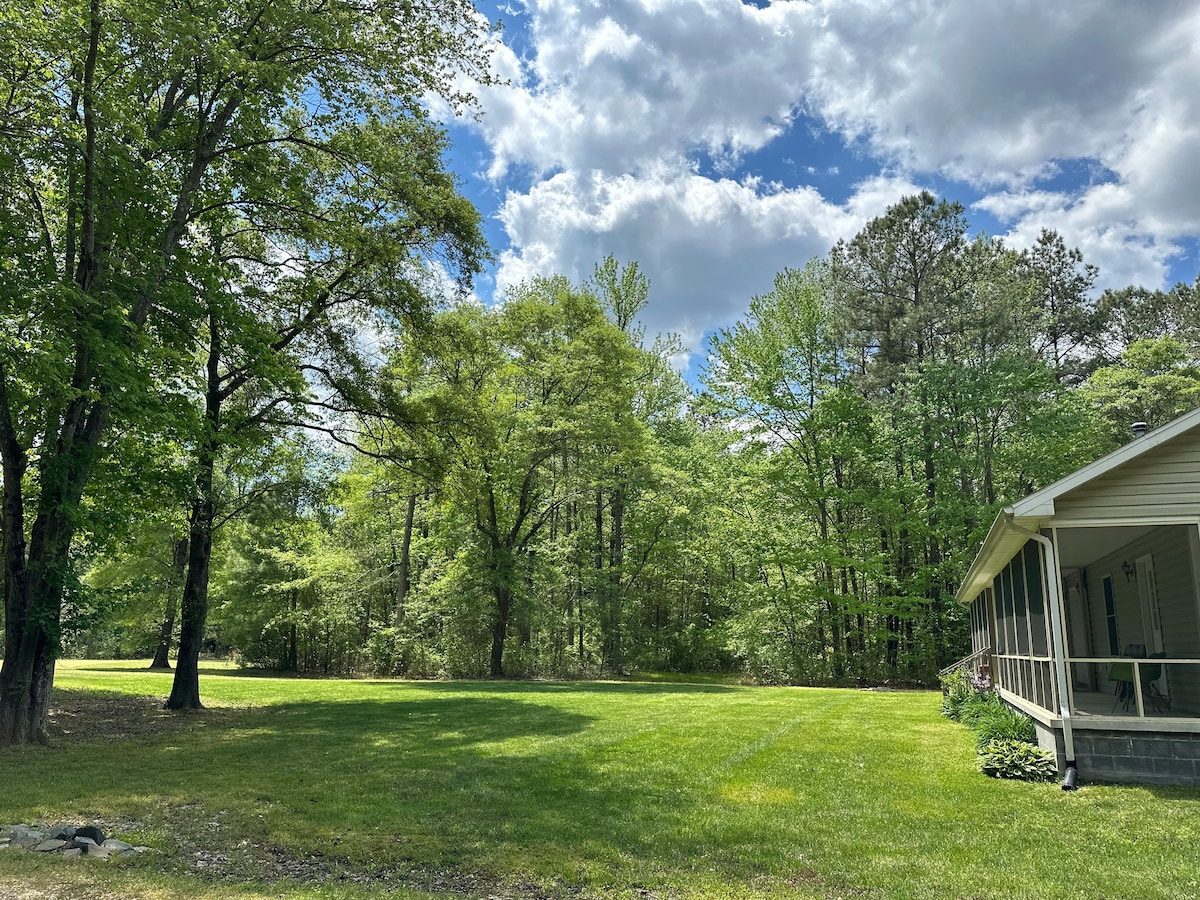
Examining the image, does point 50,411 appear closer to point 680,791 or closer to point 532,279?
point 680,791

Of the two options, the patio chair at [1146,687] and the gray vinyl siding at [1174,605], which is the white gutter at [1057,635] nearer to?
the patio chair at [1146,687]

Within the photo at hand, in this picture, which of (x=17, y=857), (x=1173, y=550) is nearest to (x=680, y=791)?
(x=17, y=857)

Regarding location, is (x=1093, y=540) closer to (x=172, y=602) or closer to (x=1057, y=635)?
(x=1057, y=635)

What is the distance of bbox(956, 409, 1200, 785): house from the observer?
7520 millimetres

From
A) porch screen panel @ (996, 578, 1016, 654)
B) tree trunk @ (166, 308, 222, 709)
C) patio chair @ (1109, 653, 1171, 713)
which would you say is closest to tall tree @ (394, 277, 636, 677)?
tree trunk @ (166, 308, 222, 709)

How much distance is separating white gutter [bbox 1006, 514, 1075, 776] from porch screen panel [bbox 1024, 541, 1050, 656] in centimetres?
53

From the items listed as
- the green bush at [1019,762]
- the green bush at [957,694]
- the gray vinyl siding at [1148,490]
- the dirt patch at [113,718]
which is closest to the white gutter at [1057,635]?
the green bush at [1019,762]

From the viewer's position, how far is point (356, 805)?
250 inches

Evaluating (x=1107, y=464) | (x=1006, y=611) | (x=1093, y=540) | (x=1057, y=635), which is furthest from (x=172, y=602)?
(x=1107, y=464)

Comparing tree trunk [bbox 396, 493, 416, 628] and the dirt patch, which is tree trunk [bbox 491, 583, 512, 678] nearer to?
tree trunk [bbox 396, 493, 416, 628]

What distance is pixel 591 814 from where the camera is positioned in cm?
619

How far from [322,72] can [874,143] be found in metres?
13.2

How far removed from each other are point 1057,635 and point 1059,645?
12 centimetres

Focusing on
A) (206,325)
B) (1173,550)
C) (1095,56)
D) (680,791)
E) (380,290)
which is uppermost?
(1095,56)
